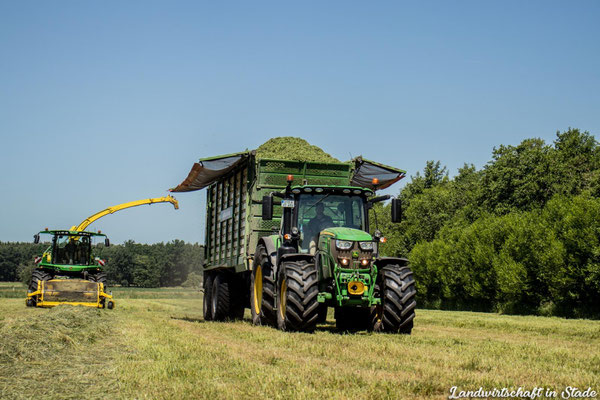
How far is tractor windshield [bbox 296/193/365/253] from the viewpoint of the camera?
12688mm

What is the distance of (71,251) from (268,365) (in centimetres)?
2197

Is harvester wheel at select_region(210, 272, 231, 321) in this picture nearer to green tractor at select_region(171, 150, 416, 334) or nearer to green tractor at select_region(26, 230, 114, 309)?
green tractor at select_region(171, 150, 416, 334)

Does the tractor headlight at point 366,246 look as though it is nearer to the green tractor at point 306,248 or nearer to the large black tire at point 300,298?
the green tractor at point 306,248

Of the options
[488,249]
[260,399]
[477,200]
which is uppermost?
[477,200]

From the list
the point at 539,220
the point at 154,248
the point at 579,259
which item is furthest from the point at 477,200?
the point at 154,248

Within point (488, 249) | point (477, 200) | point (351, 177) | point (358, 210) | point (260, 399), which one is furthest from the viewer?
point (477, 200)

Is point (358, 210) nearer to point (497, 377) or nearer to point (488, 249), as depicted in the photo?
point (497, 377)

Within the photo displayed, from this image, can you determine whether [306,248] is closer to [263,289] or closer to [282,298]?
[282,298]

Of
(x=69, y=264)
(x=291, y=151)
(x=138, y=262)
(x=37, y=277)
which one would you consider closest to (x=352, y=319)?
(x=291, y=151)

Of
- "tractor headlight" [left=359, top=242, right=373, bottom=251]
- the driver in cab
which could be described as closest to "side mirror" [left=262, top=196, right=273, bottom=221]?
the driver in cab

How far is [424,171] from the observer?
73750mm

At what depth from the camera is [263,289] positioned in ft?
42.3

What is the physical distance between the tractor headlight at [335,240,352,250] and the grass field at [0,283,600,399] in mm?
1512

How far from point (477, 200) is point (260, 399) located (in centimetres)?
4077
